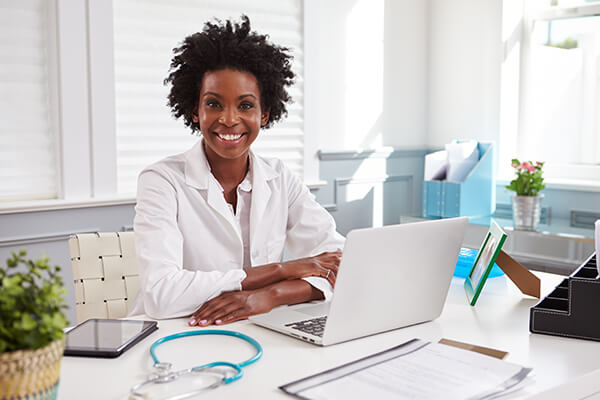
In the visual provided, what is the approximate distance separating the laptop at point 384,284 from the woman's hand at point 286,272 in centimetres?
14

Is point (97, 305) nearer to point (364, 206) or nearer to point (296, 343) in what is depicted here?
point (296, 343)

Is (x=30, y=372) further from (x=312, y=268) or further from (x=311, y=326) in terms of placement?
(x=312, y=268)

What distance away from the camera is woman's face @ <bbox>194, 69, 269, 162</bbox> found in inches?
69.5

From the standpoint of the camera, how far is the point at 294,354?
1118 mm

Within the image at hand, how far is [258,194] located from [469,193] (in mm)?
1792

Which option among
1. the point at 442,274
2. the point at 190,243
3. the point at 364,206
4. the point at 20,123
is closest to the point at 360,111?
the point at 364,206

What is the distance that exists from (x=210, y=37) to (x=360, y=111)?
1939 mm

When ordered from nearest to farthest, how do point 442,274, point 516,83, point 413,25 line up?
point 442,274 → point 516,83 → point 413,25

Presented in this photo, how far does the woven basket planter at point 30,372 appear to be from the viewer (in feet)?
2.36

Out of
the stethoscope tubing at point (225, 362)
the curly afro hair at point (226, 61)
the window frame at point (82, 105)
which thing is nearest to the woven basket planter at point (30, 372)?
the stethoscope tubing at point (225, 362)

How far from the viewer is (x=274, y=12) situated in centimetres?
325

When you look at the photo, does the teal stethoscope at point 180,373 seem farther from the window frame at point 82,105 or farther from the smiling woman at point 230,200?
the window frame at point 82,105

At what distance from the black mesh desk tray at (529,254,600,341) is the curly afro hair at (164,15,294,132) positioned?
994 mm

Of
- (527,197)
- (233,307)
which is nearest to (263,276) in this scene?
(233,307)
